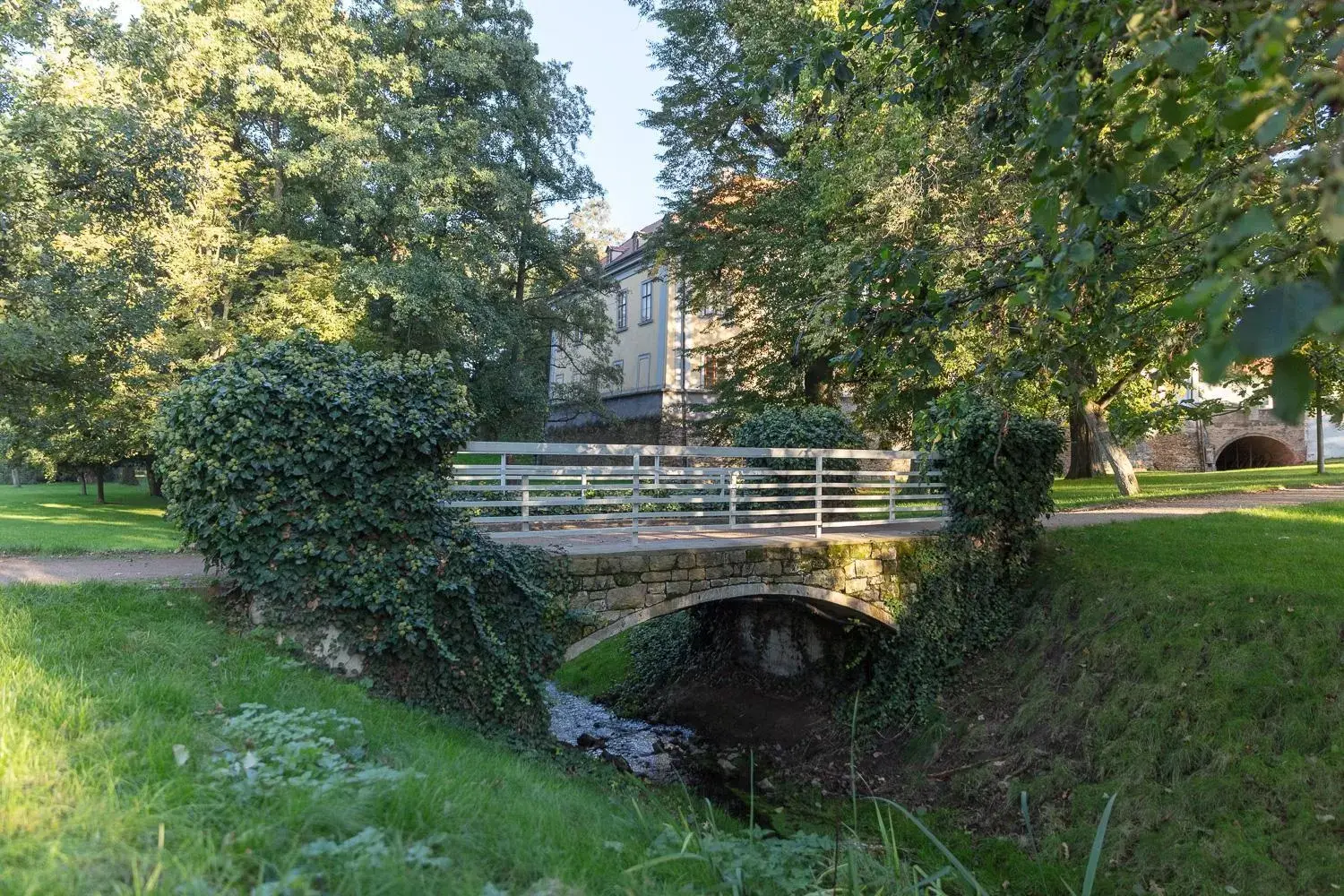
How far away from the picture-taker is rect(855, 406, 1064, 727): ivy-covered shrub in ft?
35.4

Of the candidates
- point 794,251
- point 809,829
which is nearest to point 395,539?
point 809,829

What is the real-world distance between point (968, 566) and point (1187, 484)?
41.5ft

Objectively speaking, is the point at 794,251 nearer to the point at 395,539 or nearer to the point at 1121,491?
the point at 1121,491

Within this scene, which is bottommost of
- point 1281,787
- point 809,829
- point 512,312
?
point 809,829

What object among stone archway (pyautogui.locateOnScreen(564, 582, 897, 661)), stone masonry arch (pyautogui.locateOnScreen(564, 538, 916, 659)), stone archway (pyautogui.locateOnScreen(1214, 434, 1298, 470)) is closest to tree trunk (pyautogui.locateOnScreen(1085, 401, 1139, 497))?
stone masonry arch (pyautogui.locateOnScreen(564, 538, 916, 659))

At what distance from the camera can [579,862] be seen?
3.57 m

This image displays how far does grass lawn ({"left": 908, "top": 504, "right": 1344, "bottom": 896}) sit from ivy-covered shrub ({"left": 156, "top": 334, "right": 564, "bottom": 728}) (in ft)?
18.1

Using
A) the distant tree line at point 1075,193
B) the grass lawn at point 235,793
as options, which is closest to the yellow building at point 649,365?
the distant tree line at point 1075,193

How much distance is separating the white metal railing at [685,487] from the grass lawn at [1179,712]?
2514 millimetres

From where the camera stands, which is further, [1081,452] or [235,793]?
[1081,452]

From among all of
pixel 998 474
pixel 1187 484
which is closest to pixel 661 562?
pixel 998 474

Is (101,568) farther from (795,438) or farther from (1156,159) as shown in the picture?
(1156,159)

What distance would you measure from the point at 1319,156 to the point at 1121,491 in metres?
17.9

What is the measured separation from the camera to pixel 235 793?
10.8 feet
